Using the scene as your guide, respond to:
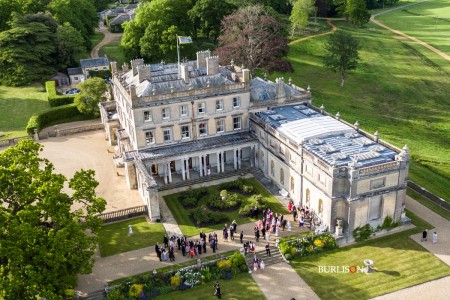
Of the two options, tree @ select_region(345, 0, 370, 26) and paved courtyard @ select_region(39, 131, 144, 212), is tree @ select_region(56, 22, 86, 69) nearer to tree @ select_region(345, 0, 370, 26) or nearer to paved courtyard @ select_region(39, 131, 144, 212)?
paved courtyard @ select_region(39, 131, 144, 212)

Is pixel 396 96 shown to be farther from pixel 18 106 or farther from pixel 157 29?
pixel 18 106

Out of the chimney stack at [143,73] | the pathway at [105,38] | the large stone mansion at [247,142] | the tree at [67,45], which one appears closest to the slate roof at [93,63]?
the tree at [67,45]

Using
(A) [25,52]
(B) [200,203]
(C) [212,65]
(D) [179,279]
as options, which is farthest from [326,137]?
(A) [25,52]

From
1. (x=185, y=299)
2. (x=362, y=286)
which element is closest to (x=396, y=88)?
(x=362, y=286)

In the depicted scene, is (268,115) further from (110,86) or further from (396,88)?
(396,88)

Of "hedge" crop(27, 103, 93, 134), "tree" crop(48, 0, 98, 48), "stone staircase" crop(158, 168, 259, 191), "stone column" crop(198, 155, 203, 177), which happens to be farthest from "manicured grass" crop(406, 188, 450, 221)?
"tree" crop(48, 0, 98, 48)

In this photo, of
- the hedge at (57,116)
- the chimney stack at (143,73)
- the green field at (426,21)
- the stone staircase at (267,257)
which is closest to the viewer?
the stone staircase at (267,257)

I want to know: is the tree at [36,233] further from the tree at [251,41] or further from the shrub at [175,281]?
the tree at [251,41]
